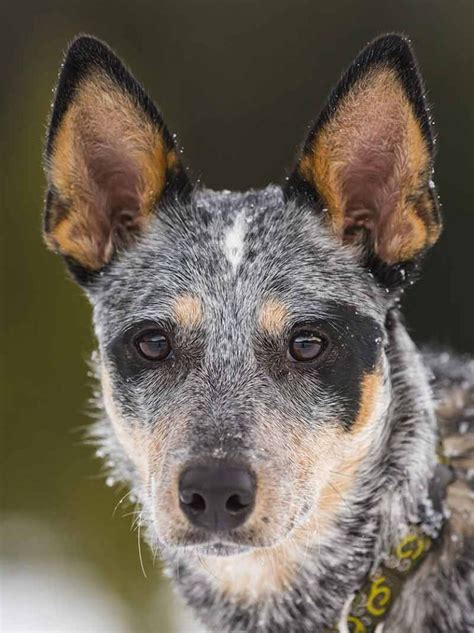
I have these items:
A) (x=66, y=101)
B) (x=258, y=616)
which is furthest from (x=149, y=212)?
(x=258, y=616)

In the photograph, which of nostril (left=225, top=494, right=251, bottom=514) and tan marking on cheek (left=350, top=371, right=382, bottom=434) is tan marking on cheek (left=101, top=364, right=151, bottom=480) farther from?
tan marking on cheek (left=350, top=371, right=382, bottom=434)

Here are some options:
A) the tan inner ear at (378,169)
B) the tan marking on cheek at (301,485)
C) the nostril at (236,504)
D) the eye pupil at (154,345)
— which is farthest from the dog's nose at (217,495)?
the tan inner ear at (378,169)

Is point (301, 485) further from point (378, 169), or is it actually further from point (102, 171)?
point (102, 171)

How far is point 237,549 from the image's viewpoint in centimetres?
264

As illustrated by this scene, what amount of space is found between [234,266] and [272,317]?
0.74ft

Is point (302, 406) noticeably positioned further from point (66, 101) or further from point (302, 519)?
point (66, 101)

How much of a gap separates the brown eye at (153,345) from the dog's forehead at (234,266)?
59 millimetres

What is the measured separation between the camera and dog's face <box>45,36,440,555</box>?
266 centimetres

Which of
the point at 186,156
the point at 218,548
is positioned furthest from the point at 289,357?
the point at 186,156

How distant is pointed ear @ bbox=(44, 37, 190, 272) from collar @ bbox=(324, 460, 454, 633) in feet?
4.26

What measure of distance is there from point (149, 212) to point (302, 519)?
3.70 feet

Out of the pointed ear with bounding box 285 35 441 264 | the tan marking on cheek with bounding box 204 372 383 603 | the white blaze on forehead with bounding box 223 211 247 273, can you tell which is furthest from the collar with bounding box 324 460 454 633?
the white blaze on forehead with bounding box 223 211 247 273

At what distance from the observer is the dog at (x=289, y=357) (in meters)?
2.78

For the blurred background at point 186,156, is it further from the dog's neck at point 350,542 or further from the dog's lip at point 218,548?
the dog's lip at point 218,548
